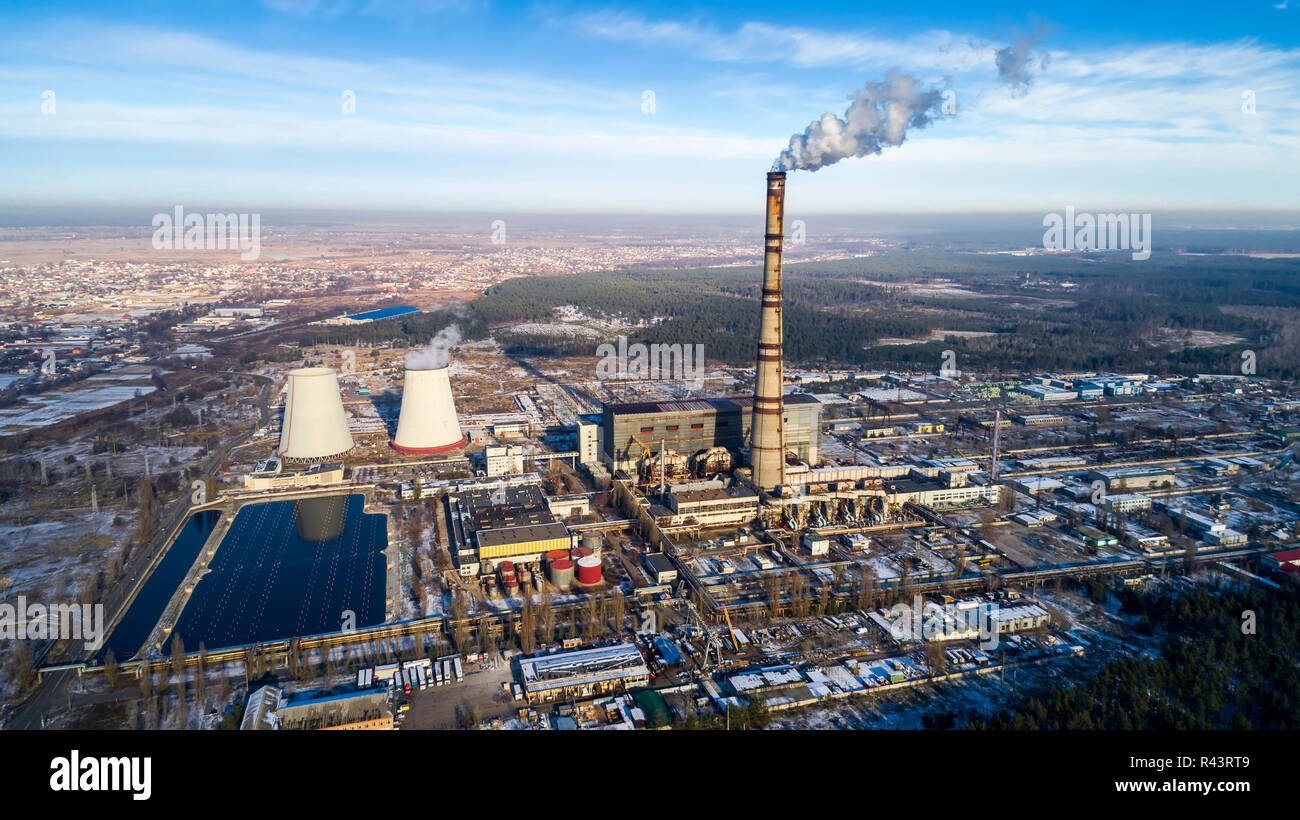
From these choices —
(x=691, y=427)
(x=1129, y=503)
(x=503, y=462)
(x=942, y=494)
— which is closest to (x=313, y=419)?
(x=503, y=462)

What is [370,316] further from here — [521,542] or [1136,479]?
[1136,479]

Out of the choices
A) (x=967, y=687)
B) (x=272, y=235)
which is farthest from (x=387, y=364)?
(x=272, y=235)

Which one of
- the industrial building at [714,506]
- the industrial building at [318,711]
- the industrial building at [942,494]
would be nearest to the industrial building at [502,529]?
the industrial building at [714,506]

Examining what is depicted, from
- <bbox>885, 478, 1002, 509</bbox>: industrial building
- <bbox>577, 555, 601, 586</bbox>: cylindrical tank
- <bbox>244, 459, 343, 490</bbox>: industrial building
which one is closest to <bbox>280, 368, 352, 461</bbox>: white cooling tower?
<bbox>244, 459, 343, 490</bbox>: industrial building
